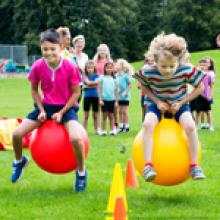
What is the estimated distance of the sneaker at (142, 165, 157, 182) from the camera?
6.58 meters

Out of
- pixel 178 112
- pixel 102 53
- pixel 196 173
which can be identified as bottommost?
pixel 196 173

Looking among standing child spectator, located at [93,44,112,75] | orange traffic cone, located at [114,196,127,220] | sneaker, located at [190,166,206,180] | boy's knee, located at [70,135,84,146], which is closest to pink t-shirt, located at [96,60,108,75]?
standing child spectator, located at [93,44,112,75]

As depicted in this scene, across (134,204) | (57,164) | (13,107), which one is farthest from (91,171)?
(13,107)

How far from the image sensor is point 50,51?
289 inches

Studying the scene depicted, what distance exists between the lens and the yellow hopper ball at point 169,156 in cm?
679

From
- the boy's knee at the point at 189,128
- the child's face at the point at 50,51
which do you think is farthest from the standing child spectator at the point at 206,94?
the boy's knee at the point at 189,128

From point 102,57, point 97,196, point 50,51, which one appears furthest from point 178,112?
point 102,57

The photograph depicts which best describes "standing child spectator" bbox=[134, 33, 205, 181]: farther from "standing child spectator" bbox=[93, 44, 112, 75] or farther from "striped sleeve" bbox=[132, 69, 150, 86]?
"standing child spectator" bbox=[93, 44, 112, 75]

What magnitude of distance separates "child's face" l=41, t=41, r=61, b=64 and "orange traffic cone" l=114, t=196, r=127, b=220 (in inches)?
102

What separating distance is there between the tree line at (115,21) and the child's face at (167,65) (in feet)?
190

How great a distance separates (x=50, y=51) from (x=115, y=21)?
205 feet

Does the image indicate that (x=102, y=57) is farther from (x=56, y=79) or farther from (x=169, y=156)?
(x=169, y=156)

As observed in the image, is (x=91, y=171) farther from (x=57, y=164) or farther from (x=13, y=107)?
(x=13, y=107)

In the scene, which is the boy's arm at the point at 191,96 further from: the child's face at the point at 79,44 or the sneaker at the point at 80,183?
the child's face at the point at 79,44
